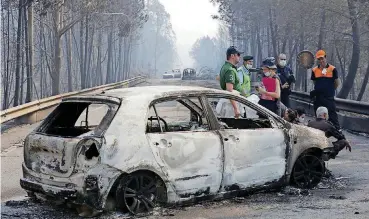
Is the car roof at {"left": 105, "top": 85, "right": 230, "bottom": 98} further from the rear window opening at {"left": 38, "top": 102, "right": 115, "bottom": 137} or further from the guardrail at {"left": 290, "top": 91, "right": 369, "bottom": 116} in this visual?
the guardrail at {"left": 290, "top": 91, "right": 369, "bottom": 116}

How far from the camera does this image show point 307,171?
275 inches

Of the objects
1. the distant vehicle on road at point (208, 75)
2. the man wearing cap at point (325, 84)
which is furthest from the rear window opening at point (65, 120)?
the distant vehicle on road at point (208, 75)

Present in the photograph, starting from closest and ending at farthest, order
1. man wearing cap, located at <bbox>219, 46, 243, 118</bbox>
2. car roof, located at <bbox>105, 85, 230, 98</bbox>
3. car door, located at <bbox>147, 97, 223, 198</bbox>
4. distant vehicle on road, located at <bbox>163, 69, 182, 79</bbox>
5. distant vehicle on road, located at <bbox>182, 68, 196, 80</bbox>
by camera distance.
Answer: car door, located at <bbox>147, 97, 223, 198</bbox> → car roof, located at <bbox>105, 85, 230, 98</bbox> → man wearing cap, located at <bbox>219, 46, 243, 118</bbox> → distant vehicle on road, located at <bbox>182, 68, 196, 80</bbox> → distant vehicle on road, located at <bbox>163, 69, 182, 79</bbox>

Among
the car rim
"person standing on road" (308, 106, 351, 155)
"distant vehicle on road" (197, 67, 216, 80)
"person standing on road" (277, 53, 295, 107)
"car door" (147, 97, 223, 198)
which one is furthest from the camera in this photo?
"distant vehicle on road" (197, 67, 216, 80)

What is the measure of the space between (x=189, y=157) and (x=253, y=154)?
3.14 feet

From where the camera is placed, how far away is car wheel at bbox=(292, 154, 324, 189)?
22.8 feet

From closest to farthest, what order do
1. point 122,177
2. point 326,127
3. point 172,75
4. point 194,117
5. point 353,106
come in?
point 122,177 < point 194,117 < point 326,127 < point 353,106 < point 172,75

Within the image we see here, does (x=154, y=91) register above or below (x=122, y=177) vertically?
above

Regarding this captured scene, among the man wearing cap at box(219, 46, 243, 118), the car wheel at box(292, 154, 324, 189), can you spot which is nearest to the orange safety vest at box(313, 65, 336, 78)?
the man wearing cap at box(219, 46, 243, 118)

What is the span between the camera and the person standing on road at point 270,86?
951 centimetres

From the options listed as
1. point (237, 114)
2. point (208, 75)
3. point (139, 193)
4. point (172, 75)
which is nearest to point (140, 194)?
point (139, 193)

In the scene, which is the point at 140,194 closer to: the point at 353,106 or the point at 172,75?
the point at 353,106

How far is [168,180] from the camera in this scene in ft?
18.5

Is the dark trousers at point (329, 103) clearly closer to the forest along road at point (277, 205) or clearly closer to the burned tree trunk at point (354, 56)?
the forest along road at point (277, 205)
